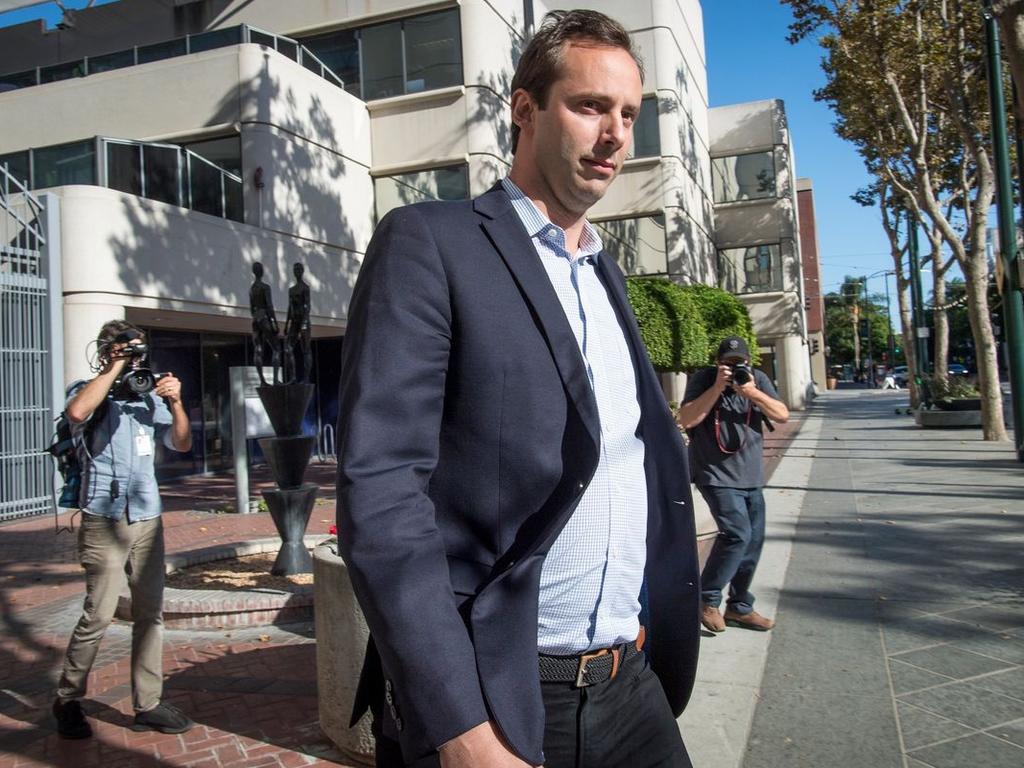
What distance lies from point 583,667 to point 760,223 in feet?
111

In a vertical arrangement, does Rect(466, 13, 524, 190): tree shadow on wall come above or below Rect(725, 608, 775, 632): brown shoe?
above

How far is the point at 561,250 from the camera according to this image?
66.1 inches

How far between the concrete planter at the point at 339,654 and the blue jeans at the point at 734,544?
7.36 feet

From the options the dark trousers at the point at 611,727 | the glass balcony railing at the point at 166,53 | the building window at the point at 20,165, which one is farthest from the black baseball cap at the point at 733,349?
the building window at the point at 20,165

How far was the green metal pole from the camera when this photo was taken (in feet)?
42.4

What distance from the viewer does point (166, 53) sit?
18500 mm

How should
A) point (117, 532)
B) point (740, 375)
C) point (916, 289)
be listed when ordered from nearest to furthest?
point (117, 532)
point (740, 375)
point (916, 289)

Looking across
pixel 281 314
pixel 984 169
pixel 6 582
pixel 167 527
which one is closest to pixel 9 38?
pixel 281 314

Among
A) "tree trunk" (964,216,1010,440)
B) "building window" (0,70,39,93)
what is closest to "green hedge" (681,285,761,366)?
"tree trunk" (964,216,1010,440)

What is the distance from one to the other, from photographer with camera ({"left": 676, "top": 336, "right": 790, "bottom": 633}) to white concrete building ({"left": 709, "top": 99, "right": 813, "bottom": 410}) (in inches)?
1138

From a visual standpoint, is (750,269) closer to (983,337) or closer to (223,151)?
(983,337)

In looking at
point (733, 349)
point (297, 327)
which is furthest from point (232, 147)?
point (733, 349)

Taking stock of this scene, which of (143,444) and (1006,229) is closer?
(143,444)

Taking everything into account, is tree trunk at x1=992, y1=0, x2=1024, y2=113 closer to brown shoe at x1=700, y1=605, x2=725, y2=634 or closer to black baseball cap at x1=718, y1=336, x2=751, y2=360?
black baseball cap at x1=718, y1=336, x2=751, y2=360
